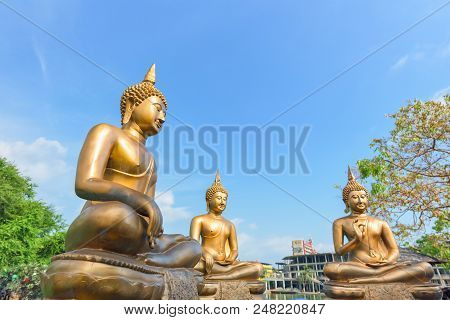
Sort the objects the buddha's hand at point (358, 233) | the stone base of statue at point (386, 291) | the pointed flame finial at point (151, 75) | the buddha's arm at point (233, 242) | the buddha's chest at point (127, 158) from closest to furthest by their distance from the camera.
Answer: the buddha's chest at point (127, 158)
the pointed flame finial at point (151, 75)
the stone base of statue at point (386, 291)
the buddha's hand at point (358, 233)
the buddha's arm at point (233, 242)

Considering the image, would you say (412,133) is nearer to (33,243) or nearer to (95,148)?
(95,148)

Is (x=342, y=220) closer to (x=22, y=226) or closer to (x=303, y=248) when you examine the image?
(x=22, y=226)

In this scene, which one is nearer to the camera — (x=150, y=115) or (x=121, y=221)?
(x=121, y=221)

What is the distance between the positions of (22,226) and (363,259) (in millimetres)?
16892

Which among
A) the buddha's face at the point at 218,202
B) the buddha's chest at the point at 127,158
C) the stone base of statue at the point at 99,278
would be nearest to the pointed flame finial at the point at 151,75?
the buddha's chest at the point at 127,158

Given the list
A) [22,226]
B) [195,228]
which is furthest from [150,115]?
[22,226]

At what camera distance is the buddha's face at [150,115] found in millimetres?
3857

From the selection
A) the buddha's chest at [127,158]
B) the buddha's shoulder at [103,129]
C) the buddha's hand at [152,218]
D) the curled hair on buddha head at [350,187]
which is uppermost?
→ the curled hair on buddha head at [350,187]

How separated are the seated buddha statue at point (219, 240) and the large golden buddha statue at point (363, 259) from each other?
1.71 meters

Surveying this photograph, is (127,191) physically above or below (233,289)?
above

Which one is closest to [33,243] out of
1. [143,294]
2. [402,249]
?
[402,249]

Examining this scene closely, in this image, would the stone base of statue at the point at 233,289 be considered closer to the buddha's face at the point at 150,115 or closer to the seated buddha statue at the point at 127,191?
the seated buddha statue at the point at 127,191

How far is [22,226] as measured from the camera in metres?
17.2

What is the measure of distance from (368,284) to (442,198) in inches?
209
